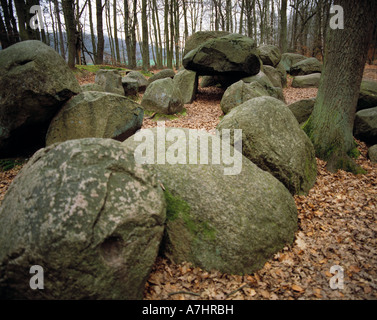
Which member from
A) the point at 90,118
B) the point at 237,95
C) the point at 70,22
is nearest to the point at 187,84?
the point at 237,95

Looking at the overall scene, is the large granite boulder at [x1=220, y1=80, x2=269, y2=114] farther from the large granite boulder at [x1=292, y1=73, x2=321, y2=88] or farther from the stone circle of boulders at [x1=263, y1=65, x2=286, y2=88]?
the large granite boulder at [x1=292, y1=73, x2=321, y2=88]

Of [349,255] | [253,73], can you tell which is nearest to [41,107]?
[349,255]

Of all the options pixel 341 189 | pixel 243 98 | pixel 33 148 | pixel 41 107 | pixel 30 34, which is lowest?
pixel 341 189

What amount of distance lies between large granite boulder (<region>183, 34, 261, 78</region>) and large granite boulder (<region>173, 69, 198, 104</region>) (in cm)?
56

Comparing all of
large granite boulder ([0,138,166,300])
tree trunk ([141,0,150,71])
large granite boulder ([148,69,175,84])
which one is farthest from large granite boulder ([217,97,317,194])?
tree trunk ([141,0,150,71])

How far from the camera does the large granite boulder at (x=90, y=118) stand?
214 inches

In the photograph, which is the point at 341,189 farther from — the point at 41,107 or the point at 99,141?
the point at 41,107

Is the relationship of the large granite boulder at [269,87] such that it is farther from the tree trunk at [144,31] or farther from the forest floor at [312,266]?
the tree trunk at [144,31]

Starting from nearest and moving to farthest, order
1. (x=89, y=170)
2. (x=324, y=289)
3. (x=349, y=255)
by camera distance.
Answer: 1. (x=89, y=170)
2. (x=324, y=289)
3. (x=349, y=255)

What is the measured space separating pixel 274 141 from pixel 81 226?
3665mm

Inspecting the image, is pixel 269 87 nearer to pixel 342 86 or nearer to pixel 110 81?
pixel 342 86

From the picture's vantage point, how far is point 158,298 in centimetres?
264

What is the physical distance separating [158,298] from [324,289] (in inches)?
77.5

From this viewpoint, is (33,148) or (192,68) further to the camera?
(192,68)
